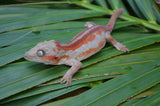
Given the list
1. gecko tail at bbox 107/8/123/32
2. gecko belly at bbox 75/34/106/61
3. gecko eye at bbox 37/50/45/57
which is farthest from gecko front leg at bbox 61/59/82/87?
gecko tail at bbox 107/8/123/32

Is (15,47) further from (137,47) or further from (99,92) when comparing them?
(137,47)

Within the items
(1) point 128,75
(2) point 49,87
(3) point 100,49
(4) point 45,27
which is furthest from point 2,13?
(1) point 128,75

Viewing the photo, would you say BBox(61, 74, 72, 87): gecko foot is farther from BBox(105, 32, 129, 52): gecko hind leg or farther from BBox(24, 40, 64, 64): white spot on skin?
BBox(105, 32, 129, 52): gecko hind leg

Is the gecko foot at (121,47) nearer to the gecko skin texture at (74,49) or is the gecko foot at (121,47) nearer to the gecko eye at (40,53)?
the gecko skin texture at (74,49)

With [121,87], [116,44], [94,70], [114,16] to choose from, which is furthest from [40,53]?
[114,16]

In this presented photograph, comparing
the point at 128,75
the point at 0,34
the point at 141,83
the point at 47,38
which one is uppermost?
the point at 0,34

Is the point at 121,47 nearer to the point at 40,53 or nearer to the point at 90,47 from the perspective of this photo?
the point at 90,47

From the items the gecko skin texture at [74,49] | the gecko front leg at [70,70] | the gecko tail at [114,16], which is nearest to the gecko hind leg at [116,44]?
the gecko skin texture at [74,49]
